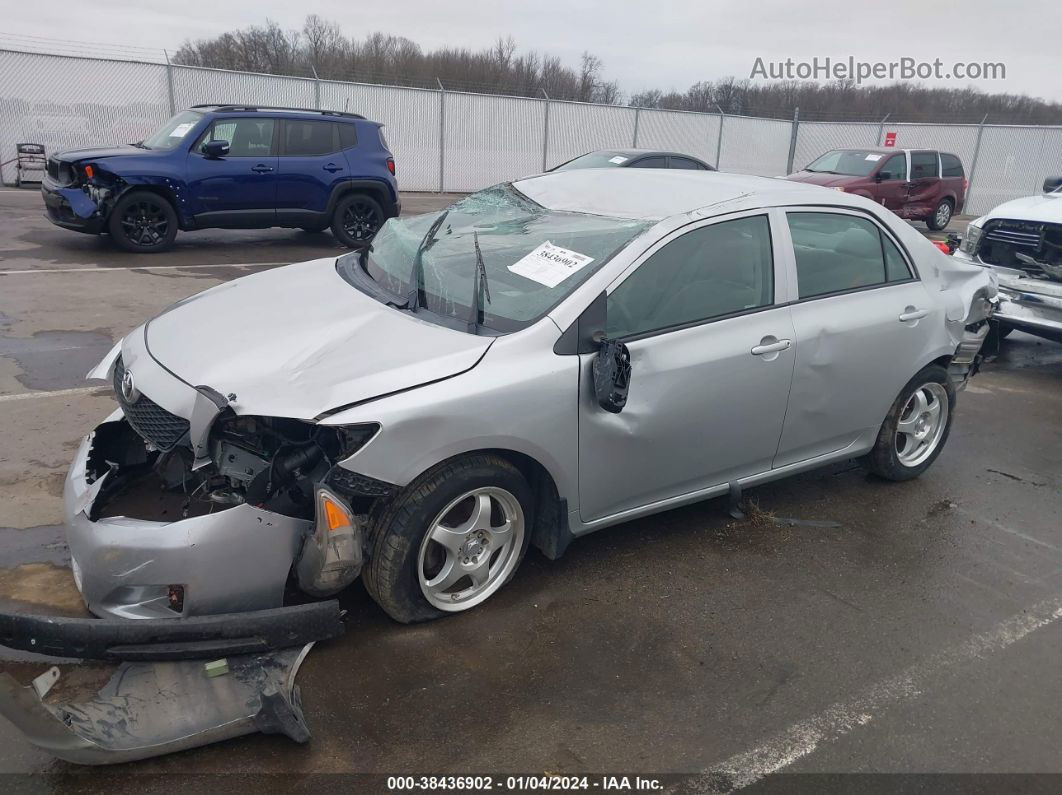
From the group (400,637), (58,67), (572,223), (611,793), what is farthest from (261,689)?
(58,67)

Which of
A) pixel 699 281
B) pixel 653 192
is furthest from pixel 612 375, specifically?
pixel 653 192

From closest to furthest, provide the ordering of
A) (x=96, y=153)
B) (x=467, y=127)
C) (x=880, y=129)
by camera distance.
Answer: (x=96, y=153) → (x=467, y=127) → (x=880, y=129)

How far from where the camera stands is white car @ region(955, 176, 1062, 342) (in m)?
7.10

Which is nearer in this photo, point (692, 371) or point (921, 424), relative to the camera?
point (692, 371)

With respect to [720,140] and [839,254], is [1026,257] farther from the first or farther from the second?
[720,140]

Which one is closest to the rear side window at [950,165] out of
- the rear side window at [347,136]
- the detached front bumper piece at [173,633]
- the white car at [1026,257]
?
the white car at [1026,257]

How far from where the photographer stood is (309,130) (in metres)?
11.4

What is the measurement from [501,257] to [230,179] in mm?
8152

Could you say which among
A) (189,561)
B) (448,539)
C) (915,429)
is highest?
(189,561)

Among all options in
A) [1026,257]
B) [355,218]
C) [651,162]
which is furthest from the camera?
[651,162]

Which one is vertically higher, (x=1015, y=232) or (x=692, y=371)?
(x=1015, y=232)

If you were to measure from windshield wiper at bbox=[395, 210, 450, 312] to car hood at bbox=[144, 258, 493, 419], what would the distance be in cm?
11

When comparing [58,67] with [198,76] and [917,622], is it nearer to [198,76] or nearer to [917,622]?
[198,76]

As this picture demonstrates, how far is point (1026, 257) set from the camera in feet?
24.3
